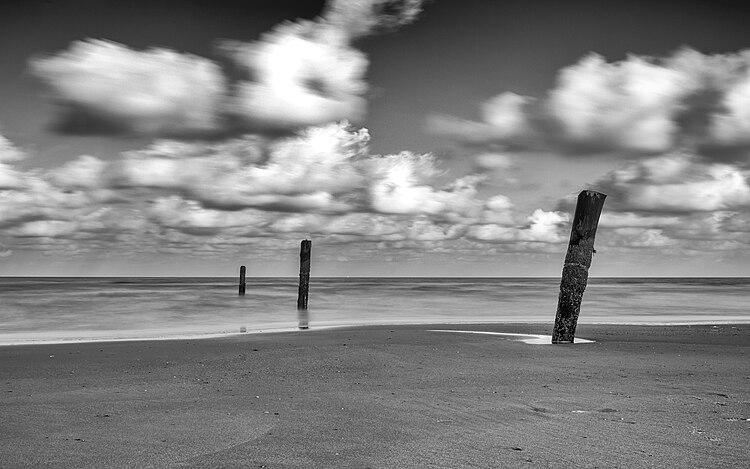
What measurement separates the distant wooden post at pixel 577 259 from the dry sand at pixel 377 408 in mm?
1682

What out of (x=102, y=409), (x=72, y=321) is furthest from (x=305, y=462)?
(x=72, y=321)

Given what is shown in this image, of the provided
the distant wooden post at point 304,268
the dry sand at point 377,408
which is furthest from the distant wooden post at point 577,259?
the distant wooden post at point 304,268

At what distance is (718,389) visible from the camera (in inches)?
267

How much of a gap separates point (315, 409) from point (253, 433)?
101 cm

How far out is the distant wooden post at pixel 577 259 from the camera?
1217 centimetres

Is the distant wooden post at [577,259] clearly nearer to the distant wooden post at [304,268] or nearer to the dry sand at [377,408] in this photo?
the dry sand at [377,408]

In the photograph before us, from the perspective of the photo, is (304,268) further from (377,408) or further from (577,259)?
(377,408)

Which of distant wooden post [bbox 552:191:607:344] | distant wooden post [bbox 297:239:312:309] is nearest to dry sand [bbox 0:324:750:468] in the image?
distant wooden post [bbox 552:191:607:344]

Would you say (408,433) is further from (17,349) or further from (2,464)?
(17,349)

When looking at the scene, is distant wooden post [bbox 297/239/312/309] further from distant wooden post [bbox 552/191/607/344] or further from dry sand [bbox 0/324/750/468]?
dry sand [bbox 0/324/750/468]

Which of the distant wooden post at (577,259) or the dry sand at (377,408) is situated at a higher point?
the distant wooden post at (577,259)

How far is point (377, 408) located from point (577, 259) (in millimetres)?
7706

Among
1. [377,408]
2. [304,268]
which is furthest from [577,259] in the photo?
[304,268]

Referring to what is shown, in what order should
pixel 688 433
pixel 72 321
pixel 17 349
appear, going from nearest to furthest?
1. pixel 688 433
2. pixel 17 349
3. pixel 72 321
